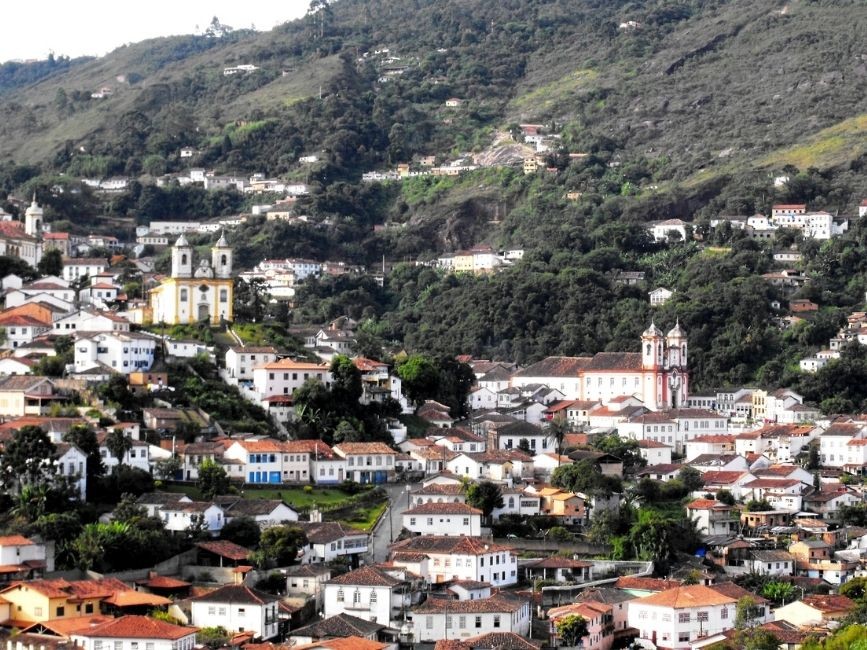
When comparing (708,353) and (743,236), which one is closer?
(708,353)

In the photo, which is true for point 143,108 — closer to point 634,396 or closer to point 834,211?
point 834,211

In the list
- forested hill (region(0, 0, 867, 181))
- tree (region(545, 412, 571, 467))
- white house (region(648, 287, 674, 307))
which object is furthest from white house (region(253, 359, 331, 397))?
forested hill (region(0, 0, 867, 181))

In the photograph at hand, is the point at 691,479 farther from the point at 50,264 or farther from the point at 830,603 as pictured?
the point at 50,264

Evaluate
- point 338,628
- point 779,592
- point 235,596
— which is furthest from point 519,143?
point 338,628

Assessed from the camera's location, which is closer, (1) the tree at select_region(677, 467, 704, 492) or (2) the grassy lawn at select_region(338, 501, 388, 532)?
(2) the grassy lawn at select_region(338, 501, 388, 532)

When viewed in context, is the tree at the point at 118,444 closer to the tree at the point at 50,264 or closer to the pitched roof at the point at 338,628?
the pitched roof at the point at 338,628

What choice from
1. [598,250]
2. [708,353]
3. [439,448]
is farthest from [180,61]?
[439,448]

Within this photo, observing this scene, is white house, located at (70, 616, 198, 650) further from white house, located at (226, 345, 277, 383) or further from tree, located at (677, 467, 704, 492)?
tree, located at (677, 467, 704, 492)
